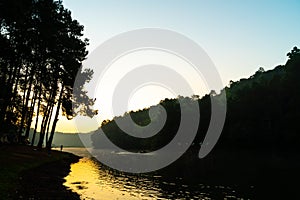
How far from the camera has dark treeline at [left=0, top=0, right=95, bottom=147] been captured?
132ft

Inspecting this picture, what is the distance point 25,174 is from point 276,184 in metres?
29.0

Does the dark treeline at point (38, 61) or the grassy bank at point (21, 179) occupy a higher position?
the dark treeline at point (38, 61)

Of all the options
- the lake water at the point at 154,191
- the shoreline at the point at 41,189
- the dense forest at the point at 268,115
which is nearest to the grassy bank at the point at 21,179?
the shoreline at the point at 41,189

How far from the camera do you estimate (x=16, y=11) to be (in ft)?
Result: 110

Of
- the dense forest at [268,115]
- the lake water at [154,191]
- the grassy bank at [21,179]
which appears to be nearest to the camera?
the grassy bank at [21,179]

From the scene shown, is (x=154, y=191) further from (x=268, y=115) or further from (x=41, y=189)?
(x=268, y=115)

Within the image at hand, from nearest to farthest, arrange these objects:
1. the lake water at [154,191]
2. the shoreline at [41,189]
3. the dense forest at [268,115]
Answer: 1. the shoreline at [41,189]
2. the lake water at [154,191]
3. the dense forest at [268,115]

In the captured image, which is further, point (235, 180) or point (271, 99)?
point (271, 99)

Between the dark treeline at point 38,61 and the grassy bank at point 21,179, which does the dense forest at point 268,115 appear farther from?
the grassy bank at point 21,179

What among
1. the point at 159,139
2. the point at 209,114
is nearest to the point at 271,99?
the point at 209,114

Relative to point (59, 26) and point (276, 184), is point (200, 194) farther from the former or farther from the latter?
point (59, 26)

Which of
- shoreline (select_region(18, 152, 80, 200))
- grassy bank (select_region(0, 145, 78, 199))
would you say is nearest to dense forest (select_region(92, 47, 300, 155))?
grassy bank (select_region(0, 145, 78, 199))

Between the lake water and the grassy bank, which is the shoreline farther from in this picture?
the lake water

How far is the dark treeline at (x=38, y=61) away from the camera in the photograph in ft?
132
